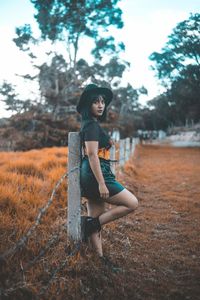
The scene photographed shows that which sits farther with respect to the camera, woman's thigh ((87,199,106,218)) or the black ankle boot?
woman's thigh ((87,199,106,218))

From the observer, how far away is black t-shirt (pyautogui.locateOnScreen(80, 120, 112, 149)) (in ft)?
8.75

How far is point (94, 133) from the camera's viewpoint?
267 centimetres

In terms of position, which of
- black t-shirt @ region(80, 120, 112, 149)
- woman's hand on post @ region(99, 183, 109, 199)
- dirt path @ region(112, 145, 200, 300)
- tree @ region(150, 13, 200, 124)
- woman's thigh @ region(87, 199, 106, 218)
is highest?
tree @ region(150, 13, 200, 124)

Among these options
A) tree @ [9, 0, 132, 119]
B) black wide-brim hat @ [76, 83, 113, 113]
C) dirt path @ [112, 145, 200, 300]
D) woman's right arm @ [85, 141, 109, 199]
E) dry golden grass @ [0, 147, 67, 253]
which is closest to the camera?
woman's right arm @ [85, 141, 109, 199]

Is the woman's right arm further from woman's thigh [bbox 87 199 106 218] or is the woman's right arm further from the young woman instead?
woman's thigh [bbox 87 199 106 218]

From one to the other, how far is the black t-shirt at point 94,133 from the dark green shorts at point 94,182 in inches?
7.2

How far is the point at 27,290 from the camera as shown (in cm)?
215

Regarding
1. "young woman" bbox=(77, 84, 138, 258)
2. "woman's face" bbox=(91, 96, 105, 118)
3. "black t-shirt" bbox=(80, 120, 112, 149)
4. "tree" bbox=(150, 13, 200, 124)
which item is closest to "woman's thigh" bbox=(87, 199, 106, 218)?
"young woman" bbox=(77, 84, 138, 258)

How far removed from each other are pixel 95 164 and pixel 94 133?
0.95ft

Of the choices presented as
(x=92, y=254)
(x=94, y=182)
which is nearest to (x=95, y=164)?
(x=94, y=182)

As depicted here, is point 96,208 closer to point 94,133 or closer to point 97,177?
point 97,177

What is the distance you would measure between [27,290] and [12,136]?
624 inches

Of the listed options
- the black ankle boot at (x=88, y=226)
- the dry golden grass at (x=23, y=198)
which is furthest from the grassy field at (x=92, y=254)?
the black ankle boot at (x=88, y=226)

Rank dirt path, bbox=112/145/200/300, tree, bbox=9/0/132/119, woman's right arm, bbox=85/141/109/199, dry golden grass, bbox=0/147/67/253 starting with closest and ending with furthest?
woman's right arm, bbox=85/141/109/199
dirt path, bbox=112/145/200/300
dry golden grass, bbox=0/147/67/253
tree, bbox=9/0/132/119
